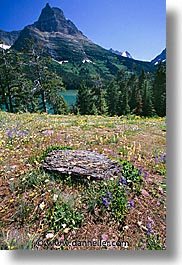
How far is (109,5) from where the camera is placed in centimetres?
427

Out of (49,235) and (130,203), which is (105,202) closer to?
(130,203)

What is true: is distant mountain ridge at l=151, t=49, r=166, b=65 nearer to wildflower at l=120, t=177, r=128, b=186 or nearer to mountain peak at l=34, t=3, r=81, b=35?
mountain peak at l=34, t=3, r=81, b=35

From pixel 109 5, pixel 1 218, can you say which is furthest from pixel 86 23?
pixel 1 218

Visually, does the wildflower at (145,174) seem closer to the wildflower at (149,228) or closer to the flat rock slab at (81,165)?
the flat rock slab at (81,165)

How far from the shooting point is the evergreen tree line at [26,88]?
30.7 ft

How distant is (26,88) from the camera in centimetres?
1104

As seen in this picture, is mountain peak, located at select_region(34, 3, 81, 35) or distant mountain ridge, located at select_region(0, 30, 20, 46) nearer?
mountain peak, located at select_region(34, 3, 81, 35)

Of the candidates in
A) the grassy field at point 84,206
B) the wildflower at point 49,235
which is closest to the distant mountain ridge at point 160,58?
the grassy field at point 84,206

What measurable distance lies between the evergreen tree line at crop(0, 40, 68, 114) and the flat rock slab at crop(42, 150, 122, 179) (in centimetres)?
418

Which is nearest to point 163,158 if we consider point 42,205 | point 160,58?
point 160,58

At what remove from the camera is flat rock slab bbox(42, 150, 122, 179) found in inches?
136

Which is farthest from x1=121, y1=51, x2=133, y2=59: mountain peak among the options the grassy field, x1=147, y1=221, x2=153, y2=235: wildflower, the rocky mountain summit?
x1=147, y1=221, x2=153, y2=235: wildflower

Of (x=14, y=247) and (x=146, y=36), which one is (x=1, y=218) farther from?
(x=146, y=36)

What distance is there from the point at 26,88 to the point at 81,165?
26.8 ft
